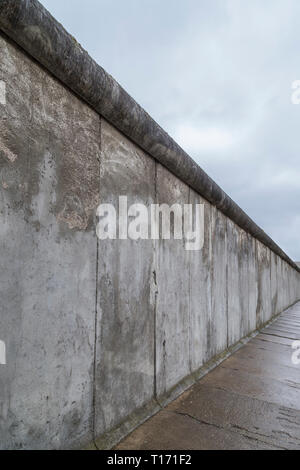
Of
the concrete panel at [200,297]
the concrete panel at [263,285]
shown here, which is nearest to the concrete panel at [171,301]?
the concrete panel at [200,297]

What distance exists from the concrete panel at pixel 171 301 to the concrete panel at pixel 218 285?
2.31 feet

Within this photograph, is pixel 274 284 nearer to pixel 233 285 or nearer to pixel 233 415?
pixel 233 285

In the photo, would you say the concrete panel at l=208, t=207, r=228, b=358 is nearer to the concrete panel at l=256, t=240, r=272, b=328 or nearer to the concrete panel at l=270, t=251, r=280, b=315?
the concrete panel at l=256, t=240, r=272, b=328

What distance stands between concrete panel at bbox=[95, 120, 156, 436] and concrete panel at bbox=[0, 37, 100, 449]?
10 cm

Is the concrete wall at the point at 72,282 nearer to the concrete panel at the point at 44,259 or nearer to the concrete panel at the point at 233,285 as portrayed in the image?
the concrete panel at the point at 44,259

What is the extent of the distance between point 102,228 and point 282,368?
266 cm

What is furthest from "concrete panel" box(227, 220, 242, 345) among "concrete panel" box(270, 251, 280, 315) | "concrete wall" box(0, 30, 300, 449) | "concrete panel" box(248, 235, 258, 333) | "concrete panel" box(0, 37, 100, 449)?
"concrete panel" box(270, 251, 280, 315)

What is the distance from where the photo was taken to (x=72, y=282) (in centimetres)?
151

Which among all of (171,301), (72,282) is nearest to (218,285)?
(171,301)

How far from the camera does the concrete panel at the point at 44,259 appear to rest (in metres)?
1.22

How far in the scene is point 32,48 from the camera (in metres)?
1.33

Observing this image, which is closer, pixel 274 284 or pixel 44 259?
pixel 44 259

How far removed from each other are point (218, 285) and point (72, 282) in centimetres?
242

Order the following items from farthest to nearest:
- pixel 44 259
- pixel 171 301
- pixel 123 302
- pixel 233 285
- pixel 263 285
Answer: pixel 263 285 < pixel 233 285 < pixel 171 301 < pixel 123 302 < pixel 44 259
